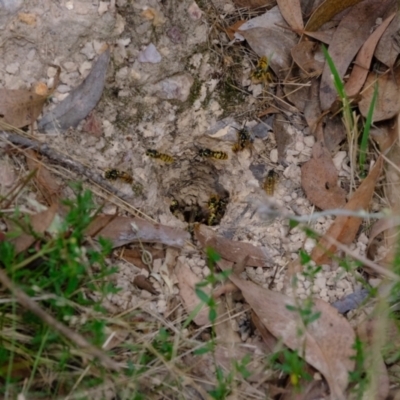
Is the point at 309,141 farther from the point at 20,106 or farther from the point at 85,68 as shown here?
the point at 20,106

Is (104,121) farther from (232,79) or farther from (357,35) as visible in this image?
(357,35)

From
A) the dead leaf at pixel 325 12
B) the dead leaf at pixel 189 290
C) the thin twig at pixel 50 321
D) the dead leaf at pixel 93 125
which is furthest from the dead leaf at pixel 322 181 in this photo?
the thin twig at pixel 50 321

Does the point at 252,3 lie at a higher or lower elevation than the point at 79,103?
higher

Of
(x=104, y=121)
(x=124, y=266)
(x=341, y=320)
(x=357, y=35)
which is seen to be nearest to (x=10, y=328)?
(x=124, y=266)

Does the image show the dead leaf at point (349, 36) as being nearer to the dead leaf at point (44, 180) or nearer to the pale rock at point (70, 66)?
the pale rock at point (70, 66)

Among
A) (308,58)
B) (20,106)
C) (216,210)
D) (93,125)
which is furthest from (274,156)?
(20,106)

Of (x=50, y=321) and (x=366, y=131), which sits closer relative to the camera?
(x=50, y=321)
